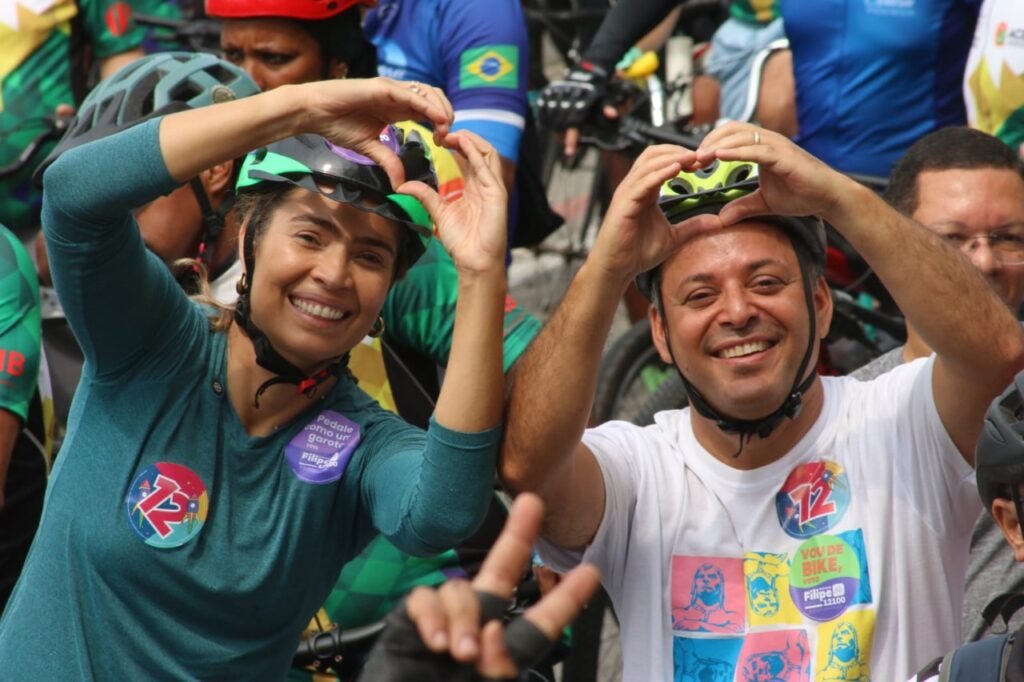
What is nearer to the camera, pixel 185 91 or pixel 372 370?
pixel 372 370

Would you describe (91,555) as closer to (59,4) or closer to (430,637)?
(430,637)

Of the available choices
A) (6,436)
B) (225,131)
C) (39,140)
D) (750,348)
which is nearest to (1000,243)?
(750,348)

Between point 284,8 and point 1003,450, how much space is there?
10.1ft

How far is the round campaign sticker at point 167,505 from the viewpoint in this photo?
3615mm

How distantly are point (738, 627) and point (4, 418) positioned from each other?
2.04 metres

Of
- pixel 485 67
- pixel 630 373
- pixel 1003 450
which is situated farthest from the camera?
pixel 630 373

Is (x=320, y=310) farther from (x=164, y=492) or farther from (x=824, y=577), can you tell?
Result: (x=824, y=577)

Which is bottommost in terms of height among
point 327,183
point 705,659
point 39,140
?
point 39,140

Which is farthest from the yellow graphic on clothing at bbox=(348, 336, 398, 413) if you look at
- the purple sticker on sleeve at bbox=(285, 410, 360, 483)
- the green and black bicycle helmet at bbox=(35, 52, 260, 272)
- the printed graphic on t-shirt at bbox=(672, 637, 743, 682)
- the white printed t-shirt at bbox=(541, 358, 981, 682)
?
the printed graphic on t-shirt at bbox=(672, 637, 743, 682)

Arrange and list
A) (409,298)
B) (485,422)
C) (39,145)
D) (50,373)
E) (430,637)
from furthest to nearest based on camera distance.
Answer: (39,145)
(50,373)
(409,298)
(485,422)
(430,637)

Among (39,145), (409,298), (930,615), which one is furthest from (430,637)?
(39,145)

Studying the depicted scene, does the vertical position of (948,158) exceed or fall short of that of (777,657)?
it exceeds it

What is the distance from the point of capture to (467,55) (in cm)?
614

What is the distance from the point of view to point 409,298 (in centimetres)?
454
